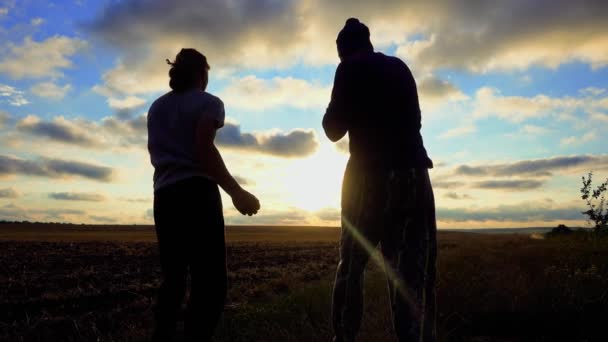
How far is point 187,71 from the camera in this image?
2756mm

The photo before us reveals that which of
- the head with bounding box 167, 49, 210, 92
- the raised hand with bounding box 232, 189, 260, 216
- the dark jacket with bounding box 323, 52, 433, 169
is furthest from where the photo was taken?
the head with bounding box 167, 49, 210, 92

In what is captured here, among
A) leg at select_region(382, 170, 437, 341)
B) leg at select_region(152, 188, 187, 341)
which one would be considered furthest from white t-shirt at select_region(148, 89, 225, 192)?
leg at select_region(382, 170, 437, 341)

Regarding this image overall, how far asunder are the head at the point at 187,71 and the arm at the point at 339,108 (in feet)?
2.67

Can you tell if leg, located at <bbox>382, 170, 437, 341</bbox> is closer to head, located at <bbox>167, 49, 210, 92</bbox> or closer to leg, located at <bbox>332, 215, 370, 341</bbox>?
leg, located at <bbox>332, 215, 370, 341</bbox>

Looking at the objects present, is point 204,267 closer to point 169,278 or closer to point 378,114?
point 169,278

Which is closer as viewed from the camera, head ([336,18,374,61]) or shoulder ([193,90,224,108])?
shoulder ([193,90,224,108])

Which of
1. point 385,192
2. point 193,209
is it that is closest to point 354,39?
point 385,192

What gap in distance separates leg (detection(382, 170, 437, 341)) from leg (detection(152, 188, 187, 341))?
1.18 meters

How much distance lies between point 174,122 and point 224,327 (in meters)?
2.85

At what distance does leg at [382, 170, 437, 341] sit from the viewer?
252 centimetres

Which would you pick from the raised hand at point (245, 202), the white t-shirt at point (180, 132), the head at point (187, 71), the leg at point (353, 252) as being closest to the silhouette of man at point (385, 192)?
the leg at point (353, 252)

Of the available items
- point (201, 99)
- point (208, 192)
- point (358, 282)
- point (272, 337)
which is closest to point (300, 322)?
point (272, 337)

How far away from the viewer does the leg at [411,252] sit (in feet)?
8.27

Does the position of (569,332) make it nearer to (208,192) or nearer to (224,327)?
(224,327)
